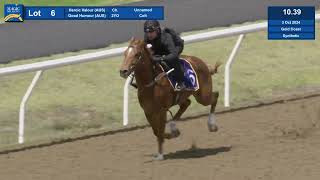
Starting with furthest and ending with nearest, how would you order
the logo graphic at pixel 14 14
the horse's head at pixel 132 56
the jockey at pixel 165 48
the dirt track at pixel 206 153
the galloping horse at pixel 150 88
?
the logo graphic at pixel 14 14 → the jockey at pixel 165 48 → the galloping horse at pixel 150 88 → the horse's head at pixel 132 56 → the dirt track at pixel 206 153

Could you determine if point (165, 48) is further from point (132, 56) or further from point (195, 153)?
point (195, 153)

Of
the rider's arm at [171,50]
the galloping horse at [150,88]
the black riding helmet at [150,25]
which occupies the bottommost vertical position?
the galloping horse at [150,88]

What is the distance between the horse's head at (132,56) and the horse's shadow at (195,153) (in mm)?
1023

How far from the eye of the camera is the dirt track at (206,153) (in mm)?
7402

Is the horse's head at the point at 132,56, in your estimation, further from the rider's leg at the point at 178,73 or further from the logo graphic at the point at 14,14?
the logo graphic at the point at 14,14

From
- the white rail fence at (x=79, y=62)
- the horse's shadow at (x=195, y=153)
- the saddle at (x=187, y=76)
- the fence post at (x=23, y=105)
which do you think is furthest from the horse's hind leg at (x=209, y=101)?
the fence post at (x=23, y=105)

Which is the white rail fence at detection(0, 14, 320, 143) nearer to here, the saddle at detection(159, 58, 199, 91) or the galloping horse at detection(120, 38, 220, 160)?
the saddle at detection(159, 58, 199, 91)

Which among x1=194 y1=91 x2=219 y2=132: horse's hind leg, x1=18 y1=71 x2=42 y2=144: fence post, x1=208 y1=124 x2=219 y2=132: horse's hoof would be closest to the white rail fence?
x1=18 y1=71 x2=42 y2=144: fence post

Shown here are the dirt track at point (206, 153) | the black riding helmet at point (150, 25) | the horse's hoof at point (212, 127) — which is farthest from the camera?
the horse's hoof at point (212, 127)

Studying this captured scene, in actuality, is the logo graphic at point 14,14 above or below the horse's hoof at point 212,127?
above

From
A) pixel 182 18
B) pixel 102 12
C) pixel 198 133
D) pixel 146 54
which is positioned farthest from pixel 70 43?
pixel 146 54

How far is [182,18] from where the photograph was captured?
16.9 m

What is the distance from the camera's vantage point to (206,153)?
8.43m

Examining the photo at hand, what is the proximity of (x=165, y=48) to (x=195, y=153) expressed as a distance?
108cm
